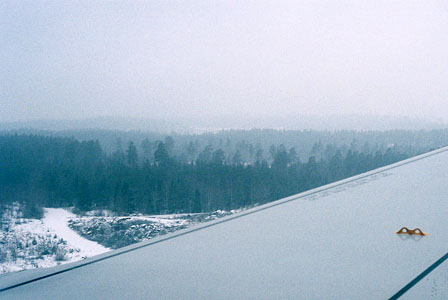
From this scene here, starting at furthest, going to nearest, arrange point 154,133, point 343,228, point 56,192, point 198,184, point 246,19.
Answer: point 246,19
point 154,133
point 198,184
point 56,192
point 343,228

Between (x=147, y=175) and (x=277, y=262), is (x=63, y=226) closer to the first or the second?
(x=147, y=175)

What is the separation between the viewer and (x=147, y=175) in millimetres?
25422

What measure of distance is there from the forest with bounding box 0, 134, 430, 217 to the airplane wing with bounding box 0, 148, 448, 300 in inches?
749

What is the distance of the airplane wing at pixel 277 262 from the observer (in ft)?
3.26

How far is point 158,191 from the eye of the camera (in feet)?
74.9

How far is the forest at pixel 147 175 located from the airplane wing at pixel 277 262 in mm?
19029

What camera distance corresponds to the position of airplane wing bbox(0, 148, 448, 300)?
39.1 inches

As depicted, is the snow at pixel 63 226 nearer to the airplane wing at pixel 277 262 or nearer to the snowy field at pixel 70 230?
the snowy field at pixel 70 230

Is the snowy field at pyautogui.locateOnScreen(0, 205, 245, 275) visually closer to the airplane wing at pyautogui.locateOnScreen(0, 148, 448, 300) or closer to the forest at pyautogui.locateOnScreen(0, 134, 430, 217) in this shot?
the forest at pyautogui.locateOnScreen(0, 134, 430, 217)

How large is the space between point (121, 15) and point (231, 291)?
30961mm

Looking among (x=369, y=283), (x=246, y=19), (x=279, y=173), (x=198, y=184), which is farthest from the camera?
(x=246, y=19)

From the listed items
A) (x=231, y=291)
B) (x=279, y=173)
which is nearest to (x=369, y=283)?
(x=231, y=291)

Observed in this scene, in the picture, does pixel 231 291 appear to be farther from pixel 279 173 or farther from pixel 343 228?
pixel 279 173

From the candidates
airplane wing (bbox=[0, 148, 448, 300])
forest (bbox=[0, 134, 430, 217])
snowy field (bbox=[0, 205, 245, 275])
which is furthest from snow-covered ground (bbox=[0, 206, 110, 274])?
airplane wing (bbox=[0, 148, 448, 300])
